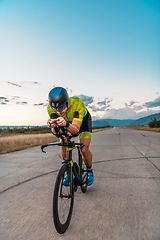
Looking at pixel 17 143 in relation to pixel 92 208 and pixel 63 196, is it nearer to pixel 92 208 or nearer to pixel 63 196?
pixel 92 208

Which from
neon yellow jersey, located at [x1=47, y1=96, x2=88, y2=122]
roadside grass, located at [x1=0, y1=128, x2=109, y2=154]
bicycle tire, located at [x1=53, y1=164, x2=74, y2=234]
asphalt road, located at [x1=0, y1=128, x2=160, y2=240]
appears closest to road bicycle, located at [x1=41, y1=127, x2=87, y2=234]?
bicycle tire, located at [x1=53, y1=164, x2=74, y2=234]

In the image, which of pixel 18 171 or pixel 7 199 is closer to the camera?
pixel 7 199

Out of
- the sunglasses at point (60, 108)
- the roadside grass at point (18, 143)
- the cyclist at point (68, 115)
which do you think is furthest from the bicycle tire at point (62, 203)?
the roadside grass at point (18, 143)

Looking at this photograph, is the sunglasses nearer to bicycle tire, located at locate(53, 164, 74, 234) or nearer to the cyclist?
the cyclist

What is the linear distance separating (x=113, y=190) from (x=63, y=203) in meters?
1.56

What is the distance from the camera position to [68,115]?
3.06 m

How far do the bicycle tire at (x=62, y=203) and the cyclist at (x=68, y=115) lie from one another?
0.11m

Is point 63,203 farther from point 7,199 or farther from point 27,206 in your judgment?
point 7,199

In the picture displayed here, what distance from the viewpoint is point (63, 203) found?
7.55 ft

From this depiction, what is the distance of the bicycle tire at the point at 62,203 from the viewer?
2.02m

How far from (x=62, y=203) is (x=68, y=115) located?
137 cm

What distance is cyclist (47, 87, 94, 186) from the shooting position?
242 centimetres

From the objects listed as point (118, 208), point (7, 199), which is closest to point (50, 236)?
point (118, 208)

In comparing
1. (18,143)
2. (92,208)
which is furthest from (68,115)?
(18,143)
